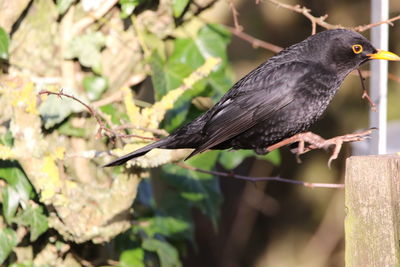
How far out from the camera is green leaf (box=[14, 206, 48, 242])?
361 cm

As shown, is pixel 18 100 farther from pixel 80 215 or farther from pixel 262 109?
pixel 262 109

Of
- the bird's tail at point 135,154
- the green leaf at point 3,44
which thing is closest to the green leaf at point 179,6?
the bird's tail at point 135,154

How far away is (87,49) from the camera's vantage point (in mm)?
3844

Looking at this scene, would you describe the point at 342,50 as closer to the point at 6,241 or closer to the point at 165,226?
the point at 165,226

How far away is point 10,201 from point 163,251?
1000 millimetres

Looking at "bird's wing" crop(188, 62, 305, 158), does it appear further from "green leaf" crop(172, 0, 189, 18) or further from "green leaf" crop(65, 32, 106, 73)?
"green leaf" crop(65, 32, 106, 73)

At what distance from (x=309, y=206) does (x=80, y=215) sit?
3.88 meters

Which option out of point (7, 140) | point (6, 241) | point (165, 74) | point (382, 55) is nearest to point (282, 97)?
point (382, 55)

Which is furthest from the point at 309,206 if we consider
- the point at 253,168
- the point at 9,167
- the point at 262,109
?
the point at 9,167

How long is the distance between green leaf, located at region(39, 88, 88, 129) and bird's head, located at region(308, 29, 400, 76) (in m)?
1.27

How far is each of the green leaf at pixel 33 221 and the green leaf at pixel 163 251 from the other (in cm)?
73

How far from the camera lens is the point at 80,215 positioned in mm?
3529

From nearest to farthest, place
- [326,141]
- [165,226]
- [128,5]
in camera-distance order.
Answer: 1. [326,141]
2. [128,5]
3. [165,226]

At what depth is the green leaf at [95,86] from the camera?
3.87 m
